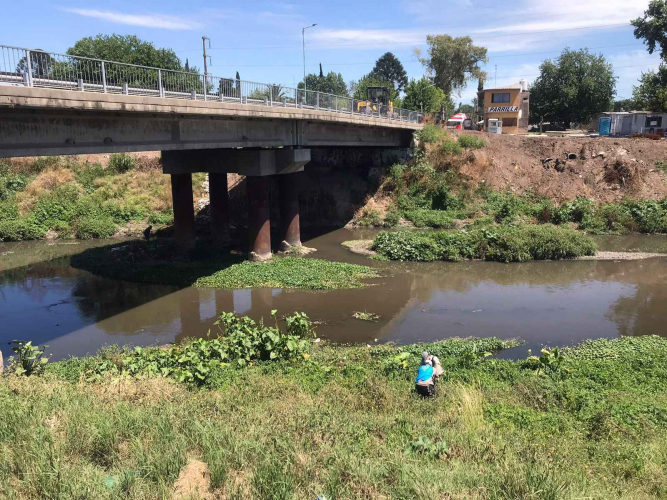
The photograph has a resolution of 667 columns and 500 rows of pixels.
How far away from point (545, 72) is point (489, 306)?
180 ft

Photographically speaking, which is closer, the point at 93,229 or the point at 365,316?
the point at 365,316

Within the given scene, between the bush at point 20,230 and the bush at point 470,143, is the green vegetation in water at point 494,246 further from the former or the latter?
the bush at point 20,230

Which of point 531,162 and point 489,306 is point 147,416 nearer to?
point 489,306

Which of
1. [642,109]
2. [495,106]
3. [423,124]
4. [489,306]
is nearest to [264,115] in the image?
[489,306]

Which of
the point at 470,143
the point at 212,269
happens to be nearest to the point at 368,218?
the point at 470,143

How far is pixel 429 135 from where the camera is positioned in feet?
135

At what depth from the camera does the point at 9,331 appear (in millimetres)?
17141

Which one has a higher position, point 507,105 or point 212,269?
point 507,105

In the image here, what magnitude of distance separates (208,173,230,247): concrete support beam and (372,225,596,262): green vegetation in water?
8.50 meters

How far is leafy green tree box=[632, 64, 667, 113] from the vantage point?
5000 cm

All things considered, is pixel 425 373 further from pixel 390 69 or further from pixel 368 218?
pixel 390 69

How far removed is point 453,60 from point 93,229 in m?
58.7

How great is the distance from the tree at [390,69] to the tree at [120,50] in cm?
7566

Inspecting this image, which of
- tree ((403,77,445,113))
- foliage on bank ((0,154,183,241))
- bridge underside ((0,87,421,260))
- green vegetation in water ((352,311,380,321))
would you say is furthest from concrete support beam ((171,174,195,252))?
tree ((403,77,445,113))
